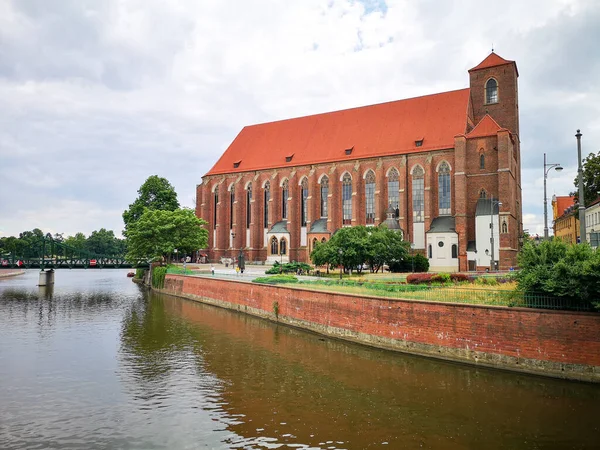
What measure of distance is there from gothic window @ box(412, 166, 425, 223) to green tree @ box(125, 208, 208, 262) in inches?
983

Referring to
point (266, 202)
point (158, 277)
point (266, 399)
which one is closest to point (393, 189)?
point (266, 202)

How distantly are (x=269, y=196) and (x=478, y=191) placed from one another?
27.1 metres

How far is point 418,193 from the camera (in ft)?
165

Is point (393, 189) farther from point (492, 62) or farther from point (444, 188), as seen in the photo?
point (492, 62)

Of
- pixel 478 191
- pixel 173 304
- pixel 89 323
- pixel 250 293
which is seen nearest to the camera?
pixel 89 323

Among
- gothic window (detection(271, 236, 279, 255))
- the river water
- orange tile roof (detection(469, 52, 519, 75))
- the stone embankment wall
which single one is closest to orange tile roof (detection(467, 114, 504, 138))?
orange tile roof (detection(469, 52, 519, 75))

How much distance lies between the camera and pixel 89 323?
2933 centimetres

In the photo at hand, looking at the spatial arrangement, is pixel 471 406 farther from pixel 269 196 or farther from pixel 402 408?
pixel 269 196

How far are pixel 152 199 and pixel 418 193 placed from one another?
38.6 m

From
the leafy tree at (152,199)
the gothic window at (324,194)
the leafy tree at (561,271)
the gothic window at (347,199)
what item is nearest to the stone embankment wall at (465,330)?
the leafy tree at (561,271)

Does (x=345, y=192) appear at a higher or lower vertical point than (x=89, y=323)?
higher

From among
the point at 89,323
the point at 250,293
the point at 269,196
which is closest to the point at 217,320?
the point at 250,293

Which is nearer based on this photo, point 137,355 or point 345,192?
point 137,355

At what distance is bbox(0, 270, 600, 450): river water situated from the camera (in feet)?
37.3
